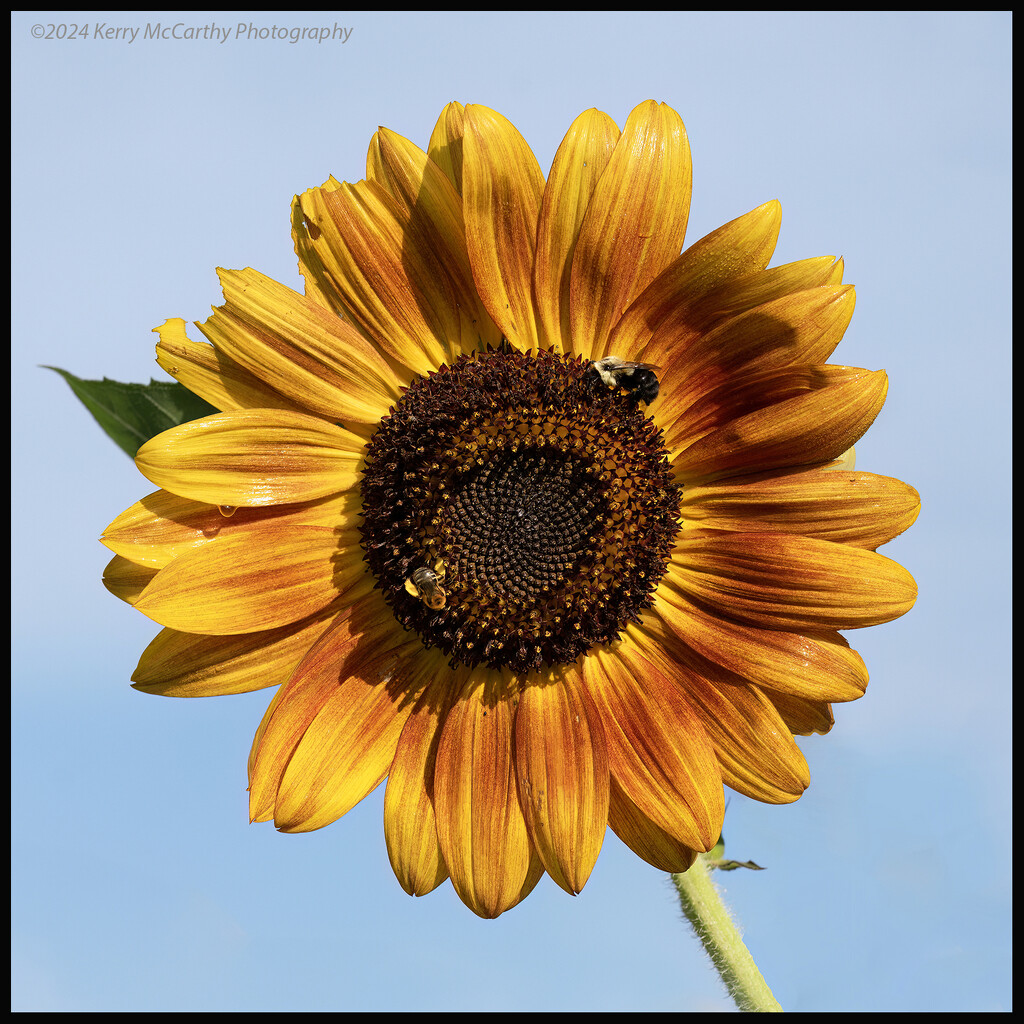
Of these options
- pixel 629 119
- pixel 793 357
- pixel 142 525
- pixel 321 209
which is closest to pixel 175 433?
pixel 142 525

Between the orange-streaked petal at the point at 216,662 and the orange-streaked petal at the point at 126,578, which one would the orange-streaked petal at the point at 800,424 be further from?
the orange-streaked petal at the point at 126,578

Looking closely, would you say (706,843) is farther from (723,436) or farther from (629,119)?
(629,119)

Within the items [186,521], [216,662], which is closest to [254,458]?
[186,521]

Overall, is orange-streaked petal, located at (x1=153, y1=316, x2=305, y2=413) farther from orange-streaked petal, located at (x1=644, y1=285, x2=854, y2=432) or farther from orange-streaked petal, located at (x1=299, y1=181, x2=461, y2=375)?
orange-streaked petal, located at (x1=644, y1=285, x2=854, y2=432)

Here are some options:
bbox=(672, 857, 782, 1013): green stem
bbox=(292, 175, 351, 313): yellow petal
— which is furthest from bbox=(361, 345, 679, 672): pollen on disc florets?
bbox=(672, 857, 782, 1013): green stem

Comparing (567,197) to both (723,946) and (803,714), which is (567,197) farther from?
(723,946)

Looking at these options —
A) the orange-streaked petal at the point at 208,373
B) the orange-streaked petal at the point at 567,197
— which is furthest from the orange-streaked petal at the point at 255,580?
the orange-streaked petal at the point at 567,197
